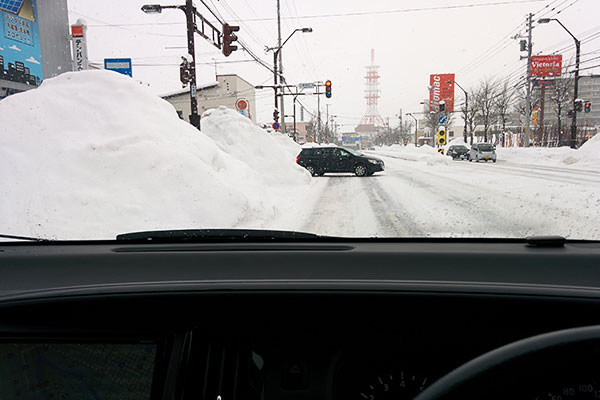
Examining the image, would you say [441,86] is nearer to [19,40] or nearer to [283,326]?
[283,326]

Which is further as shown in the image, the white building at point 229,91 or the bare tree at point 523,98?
the white building at point 229,91

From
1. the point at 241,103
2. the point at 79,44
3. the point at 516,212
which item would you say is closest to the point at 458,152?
the point at 241,103

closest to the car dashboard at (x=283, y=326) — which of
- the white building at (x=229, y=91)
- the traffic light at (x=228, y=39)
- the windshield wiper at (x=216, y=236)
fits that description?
the windshield wiper at (x=216, y=236)

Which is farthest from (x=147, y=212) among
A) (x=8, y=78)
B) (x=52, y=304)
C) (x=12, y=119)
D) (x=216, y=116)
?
(x=216, y=116)

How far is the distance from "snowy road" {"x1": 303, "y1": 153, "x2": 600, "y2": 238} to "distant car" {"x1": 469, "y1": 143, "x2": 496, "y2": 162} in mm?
17420

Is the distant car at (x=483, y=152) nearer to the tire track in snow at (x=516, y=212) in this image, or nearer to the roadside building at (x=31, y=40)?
the tire track in snow at (x=516, y=212)

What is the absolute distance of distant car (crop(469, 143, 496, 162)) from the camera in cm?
2615

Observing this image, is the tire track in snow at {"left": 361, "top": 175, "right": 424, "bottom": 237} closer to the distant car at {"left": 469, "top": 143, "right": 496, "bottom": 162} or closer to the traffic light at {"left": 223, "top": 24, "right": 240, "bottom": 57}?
the traffic light at {"left": 223, "top": 24, "right": 240, "bottom": 57}

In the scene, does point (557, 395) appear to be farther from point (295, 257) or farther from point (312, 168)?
point (312, 168)

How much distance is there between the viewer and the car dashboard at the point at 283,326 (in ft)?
5.16

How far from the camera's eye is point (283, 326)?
69.4 inches

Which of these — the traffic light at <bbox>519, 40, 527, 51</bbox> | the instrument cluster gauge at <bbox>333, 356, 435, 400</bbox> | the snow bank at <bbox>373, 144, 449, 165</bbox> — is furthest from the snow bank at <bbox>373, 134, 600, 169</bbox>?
the instrument cluster gauge at <bbox>333, 356, 435, 400</bbox>

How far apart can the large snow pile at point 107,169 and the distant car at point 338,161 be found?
8.34 metres

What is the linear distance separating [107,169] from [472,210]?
5.97 metres
